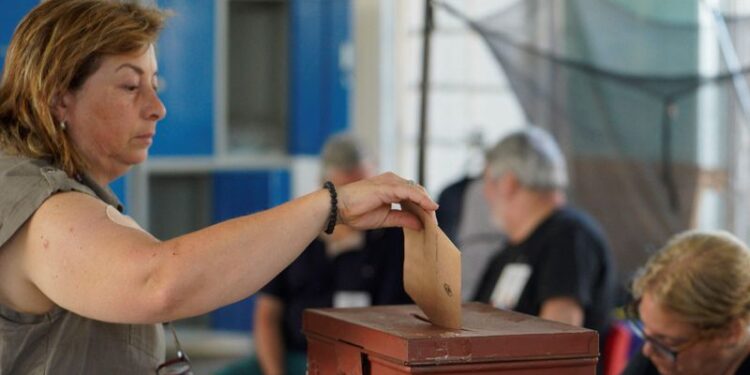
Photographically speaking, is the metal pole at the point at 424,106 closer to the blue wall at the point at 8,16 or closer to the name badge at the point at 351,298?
the name badge at the point at 351,298

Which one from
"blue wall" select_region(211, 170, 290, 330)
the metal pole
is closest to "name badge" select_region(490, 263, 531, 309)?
the metal pole

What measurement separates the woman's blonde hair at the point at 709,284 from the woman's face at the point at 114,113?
975 mm

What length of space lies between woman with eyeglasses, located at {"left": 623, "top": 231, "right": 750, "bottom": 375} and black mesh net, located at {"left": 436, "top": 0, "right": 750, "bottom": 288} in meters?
1.36

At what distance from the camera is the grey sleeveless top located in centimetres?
157

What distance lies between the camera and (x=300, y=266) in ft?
13.8

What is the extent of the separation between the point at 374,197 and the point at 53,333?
0.53 metres

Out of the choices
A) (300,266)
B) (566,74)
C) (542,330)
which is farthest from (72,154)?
(300,266)

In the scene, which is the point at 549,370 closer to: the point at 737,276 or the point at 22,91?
the point at 737,276

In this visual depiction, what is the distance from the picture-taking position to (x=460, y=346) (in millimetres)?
1450

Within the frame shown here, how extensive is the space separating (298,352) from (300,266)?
1.36ft

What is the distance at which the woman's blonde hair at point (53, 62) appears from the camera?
1.68m

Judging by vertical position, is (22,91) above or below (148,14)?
below

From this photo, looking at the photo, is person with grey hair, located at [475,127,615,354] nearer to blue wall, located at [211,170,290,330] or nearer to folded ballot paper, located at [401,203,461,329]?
folded ballot paper, located at [401,203,461,329]

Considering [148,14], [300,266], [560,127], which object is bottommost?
[300,266]
